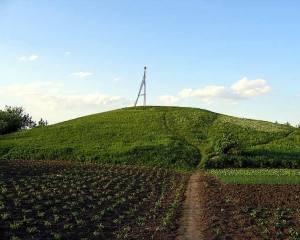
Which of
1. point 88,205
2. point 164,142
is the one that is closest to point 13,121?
point 164,142

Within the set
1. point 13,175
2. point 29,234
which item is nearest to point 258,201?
point 29,234

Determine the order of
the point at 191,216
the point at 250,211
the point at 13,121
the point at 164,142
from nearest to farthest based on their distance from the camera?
the point at 191,216 → the point at 250,211 → the point at 164,142 → the point at 13,121

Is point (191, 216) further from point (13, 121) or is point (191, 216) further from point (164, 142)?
point (13, 121)

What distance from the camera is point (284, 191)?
20.6 m

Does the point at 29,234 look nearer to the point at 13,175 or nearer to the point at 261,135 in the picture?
the point at 13,175

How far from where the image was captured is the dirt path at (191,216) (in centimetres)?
1267

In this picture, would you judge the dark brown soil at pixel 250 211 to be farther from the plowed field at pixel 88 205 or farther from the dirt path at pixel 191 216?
the plowed field at pixel 88 205

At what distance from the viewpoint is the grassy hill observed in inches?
1395

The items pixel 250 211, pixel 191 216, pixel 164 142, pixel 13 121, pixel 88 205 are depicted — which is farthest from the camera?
pixel 13 121

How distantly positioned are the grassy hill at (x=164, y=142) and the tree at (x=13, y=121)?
1498 cm

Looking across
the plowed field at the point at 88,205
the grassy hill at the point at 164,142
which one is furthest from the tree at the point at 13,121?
the plowed field at the point at 88,205

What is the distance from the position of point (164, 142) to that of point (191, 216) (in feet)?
84.0

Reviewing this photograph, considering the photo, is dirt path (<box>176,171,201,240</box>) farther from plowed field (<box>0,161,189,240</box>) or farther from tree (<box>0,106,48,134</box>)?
tree (<box>0,106,48,134</box>)

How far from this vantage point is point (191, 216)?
15398mm
